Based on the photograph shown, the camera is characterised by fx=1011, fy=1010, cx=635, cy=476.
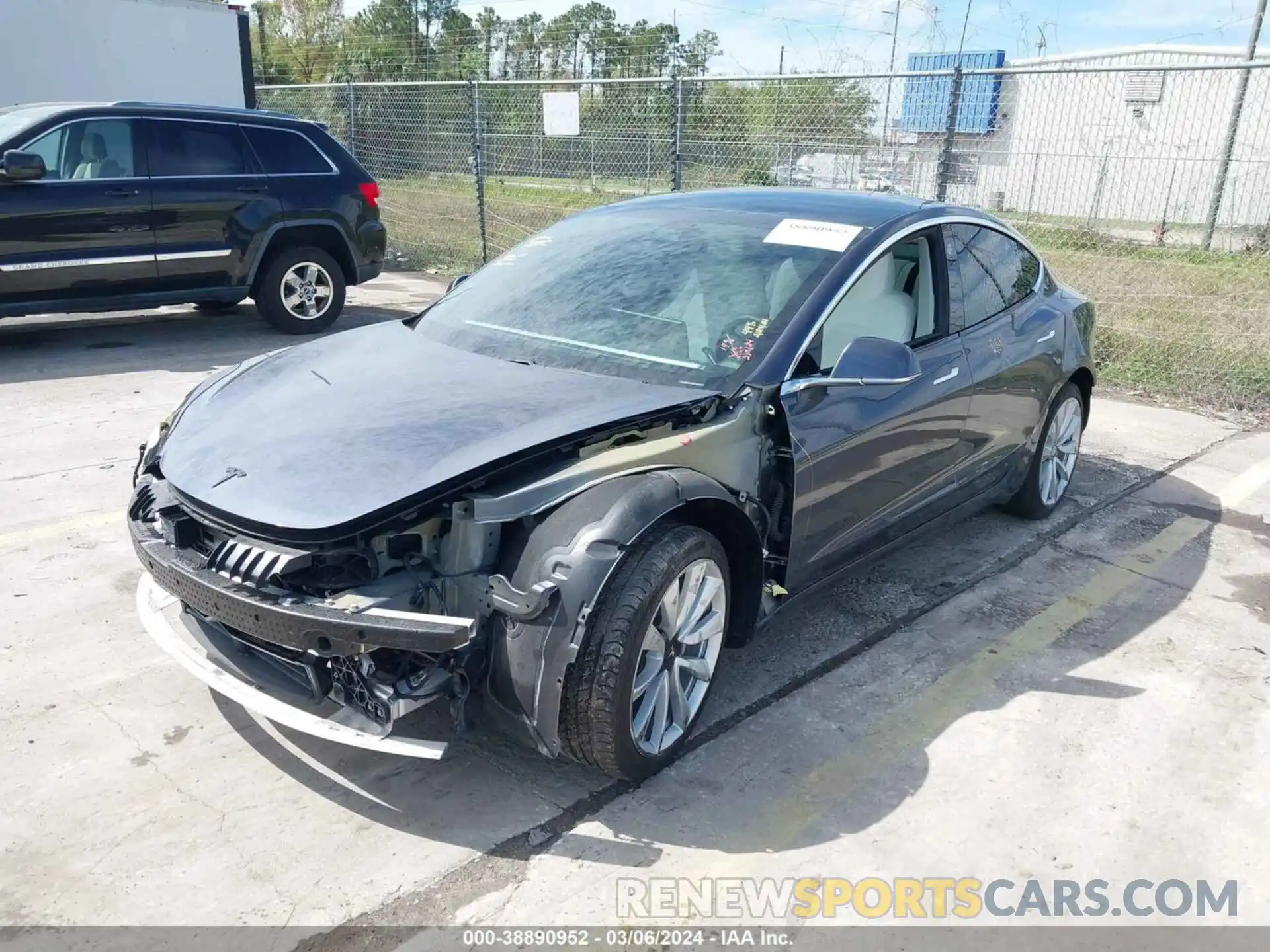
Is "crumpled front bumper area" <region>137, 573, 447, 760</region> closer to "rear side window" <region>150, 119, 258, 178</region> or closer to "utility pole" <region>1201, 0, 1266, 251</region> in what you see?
"rear side window" <region>150, 119, 258, 178</region>

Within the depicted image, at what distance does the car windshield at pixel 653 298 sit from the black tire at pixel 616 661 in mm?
716

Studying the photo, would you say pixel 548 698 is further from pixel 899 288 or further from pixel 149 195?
pixel 149 195

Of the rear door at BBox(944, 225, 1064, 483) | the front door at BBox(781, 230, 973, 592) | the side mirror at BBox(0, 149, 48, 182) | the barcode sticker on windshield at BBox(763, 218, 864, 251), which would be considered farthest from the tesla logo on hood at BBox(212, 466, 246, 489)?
the side mirror at BBox(0, 149, 48, 182)

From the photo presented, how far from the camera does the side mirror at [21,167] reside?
6.99 m

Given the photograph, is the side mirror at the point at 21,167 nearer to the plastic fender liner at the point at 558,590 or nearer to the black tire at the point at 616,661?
the plastic fender liner at the point at 558,590

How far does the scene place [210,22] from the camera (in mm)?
14562

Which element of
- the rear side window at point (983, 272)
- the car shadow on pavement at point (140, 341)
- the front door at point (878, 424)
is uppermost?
the rear side window at point (983, 272)

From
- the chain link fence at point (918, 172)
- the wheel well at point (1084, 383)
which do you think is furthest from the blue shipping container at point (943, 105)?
the wheel well at point (1084, 383)

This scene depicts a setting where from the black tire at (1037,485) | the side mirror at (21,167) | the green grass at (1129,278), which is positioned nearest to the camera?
the black tire at (1037,485)

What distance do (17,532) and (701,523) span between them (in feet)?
10.7

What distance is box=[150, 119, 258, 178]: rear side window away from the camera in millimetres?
7887

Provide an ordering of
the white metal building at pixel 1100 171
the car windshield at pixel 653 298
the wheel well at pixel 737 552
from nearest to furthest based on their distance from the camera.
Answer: the wheel well at pixel 737 552
the car windshield at pixel 653 298
the white metal building at pixel 1100 171

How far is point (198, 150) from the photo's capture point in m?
8.08

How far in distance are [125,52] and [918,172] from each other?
10941 mm
